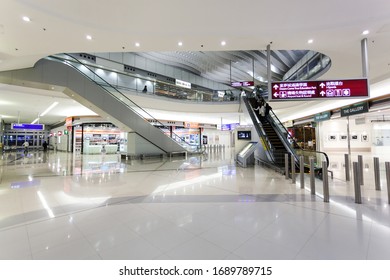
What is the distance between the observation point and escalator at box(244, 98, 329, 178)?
660 cm

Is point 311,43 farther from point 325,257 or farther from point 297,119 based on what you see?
point 297,119

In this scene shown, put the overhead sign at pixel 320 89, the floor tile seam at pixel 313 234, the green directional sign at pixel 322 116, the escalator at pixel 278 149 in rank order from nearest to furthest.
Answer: the floor tile seam at pixel 313 234 < the overhead sign at pixel 320 89 < the escalator at pixel 278 149 < the green directional sign at pixel 322 116

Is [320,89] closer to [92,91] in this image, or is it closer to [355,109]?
[355,109]

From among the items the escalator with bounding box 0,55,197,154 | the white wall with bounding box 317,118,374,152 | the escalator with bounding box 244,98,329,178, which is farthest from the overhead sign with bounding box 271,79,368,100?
the white wall with bounding box 317,118,374,152

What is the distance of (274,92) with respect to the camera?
202 inches

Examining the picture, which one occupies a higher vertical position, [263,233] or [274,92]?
[274,92]

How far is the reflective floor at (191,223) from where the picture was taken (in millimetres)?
1860

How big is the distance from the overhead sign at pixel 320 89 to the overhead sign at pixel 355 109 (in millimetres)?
7446

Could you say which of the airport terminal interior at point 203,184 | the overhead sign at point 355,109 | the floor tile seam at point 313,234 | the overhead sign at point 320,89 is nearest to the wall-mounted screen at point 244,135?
the airport terminal interior at point 203,184

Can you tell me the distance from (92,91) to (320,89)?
929cm

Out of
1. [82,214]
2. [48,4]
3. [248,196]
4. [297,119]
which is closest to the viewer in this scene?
[82,214]

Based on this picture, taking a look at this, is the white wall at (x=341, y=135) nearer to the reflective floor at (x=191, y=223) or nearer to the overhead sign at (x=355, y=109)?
the overhead sign at (x=355, y=109)
